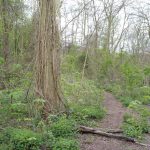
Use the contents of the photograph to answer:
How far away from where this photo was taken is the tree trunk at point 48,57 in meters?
7.53

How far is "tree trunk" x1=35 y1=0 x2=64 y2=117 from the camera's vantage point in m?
7.53

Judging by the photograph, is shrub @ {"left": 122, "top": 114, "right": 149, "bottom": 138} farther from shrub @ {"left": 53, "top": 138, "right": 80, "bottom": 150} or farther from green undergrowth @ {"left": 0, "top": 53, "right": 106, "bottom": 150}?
Answer: shrub @ {"left": 53, "top": 138, "right": 80, "bottom": 150}

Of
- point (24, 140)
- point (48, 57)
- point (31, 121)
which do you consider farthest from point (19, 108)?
point (24, 140)

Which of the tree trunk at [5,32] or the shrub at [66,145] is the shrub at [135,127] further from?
the tree trunk at [5,32]

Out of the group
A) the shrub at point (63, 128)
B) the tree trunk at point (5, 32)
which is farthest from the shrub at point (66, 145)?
the tree trunk at point (5, 32)

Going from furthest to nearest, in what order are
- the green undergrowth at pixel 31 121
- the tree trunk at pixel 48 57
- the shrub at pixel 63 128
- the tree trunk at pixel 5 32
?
the tree trunk at pixel 5 32 → the tree trunk at pixel 48 57 → the shrub at pixel 63 128 → the green undergrowth at pixel 31 121

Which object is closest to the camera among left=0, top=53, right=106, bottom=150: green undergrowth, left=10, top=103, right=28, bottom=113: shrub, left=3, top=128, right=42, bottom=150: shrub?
left=3, top=128, right=42, bottom=150: shrub

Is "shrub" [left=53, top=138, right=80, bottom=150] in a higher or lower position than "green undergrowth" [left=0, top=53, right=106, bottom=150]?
lower

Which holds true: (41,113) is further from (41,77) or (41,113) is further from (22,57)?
(22,57)

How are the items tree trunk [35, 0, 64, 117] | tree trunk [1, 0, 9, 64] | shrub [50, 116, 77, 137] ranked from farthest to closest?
tree trunk [1, 0, 9, 64] < tree trunk [35, 0, 64, 117] < shrub [50, 116, 77, 137]

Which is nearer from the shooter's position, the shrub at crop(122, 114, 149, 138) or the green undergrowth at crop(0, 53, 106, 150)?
the green undergrowth at crop(0, 53, 106, 150)

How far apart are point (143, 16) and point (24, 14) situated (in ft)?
38.8

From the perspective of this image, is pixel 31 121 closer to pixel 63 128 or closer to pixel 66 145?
pixel 63 128

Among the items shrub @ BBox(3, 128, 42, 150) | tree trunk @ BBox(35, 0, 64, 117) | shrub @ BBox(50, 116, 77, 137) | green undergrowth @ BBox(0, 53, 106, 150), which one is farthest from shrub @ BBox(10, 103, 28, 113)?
shrub @ BBox(3, 128, 42, 150)
